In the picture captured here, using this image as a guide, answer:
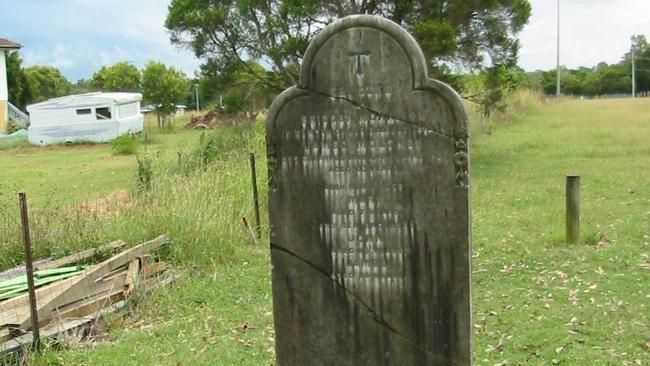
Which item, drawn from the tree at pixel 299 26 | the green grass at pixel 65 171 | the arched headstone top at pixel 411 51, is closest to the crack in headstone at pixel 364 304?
the arched headstone top at pixel 411 51

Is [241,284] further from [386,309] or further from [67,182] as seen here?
[67,182]

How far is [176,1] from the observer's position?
1912 cm

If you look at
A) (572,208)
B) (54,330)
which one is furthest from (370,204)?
(572,208)

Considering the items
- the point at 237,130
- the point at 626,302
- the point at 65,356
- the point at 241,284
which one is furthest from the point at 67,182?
the point at 626,302

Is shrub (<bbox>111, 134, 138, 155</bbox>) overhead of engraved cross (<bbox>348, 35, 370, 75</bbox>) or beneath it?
beneath

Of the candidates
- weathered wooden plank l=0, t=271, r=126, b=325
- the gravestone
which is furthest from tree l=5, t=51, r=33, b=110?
the gravestone

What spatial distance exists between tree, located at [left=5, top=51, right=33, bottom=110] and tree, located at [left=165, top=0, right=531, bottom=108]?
3471 centimetres

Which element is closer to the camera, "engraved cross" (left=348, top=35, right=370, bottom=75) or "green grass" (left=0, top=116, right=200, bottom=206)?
"engraved cross" (left=348, top=35, right=370, bottom=75)

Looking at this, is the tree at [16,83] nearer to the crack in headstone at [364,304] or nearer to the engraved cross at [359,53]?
the crack in headstone at [364,304]

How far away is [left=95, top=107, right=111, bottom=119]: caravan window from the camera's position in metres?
38.6

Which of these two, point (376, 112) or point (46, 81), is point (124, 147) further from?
point (46, 81)

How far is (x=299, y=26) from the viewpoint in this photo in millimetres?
17922

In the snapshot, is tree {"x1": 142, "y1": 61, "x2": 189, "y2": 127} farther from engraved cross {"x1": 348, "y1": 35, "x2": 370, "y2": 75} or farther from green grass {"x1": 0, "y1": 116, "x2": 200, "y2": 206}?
engraved cross {"x1": 348, "y1": 35, "x2": 370, "y2": 75}

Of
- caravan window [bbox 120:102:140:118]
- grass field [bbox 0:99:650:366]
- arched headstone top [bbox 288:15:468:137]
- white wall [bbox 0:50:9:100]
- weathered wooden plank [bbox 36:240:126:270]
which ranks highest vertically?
white wall [bbox 0:50:9:100]
